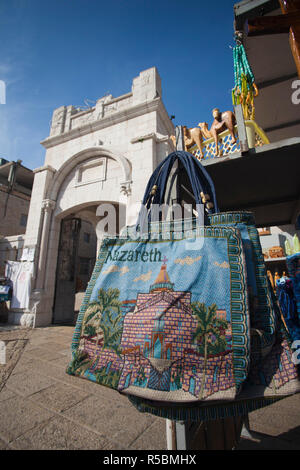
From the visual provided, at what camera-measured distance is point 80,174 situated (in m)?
7.66

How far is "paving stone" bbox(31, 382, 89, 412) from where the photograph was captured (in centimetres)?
206

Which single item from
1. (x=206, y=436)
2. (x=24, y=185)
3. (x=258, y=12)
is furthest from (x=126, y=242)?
(x=24, y=185)

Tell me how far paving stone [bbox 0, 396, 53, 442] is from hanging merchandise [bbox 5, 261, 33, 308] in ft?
17.8

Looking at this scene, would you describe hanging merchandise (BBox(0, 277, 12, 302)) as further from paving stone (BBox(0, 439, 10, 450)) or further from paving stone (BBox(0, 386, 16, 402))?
paving stone (BBox(0, 439, 10, 450))

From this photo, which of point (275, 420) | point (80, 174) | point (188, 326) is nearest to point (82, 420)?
point (275, 420)

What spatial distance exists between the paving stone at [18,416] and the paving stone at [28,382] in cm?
18

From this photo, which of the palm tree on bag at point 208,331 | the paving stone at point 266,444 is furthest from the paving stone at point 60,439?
the palm tree on bag at point 208,331

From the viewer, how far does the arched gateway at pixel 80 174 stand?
20.7 feet

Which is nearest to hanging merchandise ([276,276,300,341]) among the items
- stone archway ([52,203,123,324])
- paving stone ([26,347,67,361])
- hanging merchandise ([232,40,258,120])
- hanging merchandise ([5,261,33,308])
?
hanging merchandise ([232,40,258,120])

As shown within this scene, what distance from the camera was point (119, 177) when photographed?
263 inches

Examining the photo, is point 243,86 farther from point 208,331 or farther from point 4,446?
point 4,446

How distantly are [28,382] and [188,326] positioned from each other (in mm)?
2907

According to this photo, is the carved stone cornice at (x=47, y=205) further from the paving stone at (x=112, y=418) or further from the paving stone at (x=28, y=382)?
the paving stone at (x=112, y=418)
